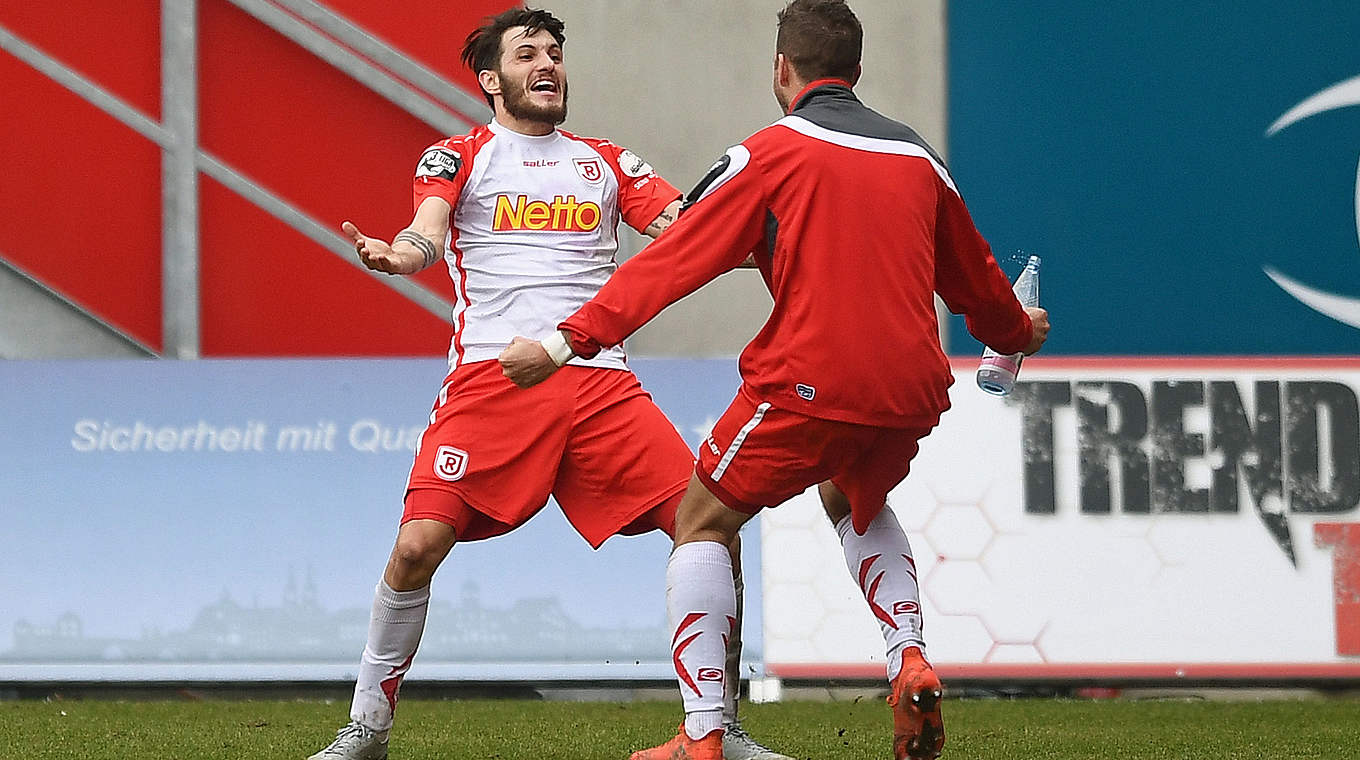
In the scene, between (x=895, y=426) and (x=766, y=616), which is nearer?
(x=895, y=426)

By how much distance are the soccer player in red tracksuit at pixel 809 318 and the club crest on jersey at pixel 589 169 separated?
2.65 ft

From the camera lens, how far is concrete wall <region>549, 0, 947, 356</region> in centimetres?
750

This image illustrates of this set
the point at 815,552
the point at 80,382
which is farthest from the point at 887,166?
the point at 80,382

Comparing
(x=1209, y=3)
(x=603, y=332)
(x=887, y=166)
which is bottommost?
(x=603, y=332)

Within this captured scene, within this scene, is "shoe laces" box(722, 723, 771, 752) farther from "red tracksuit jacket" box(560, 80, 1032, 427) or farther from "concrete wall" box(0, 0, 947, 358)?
"concrete wall" box(0, 0, 947, 358)

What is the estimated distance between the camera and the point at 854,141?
350 cm

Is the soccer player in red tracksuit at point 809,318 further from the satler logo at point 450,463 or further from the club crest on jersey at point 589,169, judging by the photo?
the club crest on jersey at point 589,169

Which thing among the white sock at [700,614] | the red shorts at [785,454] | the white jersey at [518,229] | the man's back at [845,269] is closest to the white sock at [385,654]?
the white jersey at [518,229]

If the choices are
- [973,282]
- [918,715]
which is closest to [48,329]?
[973,282]

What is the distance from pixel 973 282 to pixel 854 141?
45cm

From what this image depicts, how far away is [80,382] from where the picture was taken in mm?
6105

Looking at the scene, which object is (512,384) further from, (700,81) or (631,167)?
(700,81)

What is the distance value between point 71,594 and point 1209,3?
16.1 ft

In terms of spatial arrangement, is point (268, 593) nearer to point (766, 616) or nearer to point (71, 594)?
point (71, 594)
